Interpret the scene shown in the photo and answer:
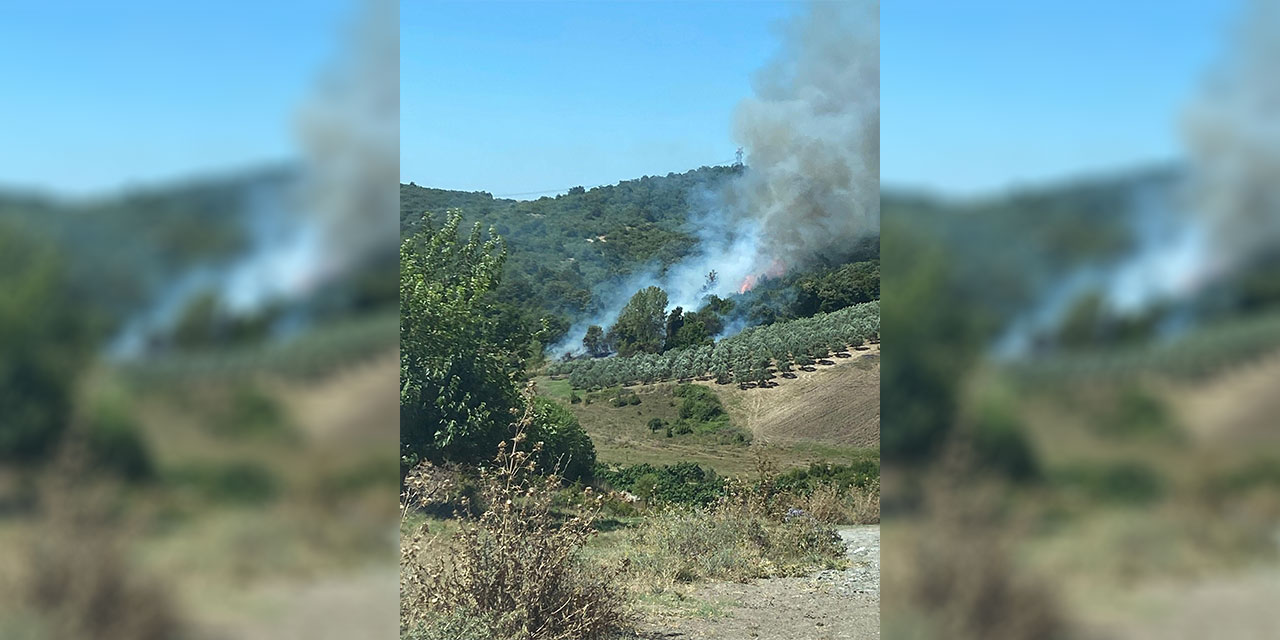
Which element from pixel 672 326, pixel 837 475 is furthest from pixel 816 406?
pixel 672 326

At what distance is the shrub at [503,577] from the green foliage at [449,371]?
165 inches

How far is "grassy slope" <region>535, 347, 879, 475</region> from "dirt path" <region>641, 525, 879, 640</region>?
157 centimetres

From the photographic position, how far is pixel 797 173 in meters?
10.5

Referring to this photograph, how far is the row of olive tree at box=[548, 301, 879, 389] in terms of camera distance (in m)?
10.5

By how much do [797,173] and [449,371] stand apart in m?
4.28
